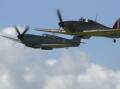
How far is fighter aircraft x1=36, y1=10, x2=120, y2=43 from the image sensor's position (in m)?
61.3

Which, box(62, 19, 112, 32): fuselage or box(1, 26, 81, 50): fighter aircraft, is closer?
box(62, 19, 112, 32): fuselage

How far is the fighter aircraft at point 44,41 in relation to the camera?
73.9 meters

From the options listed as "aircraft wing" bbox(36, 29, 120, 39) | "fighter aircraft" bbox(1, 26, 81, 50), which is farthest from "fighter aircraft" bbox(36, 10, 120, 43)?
"fighter aircraft" bbox(1, 26, 81, 50)

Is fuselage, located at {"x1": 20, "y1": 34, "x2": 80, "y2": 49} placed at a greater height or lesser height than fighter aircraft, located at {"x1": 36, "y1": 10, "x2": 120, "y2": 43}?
lesser

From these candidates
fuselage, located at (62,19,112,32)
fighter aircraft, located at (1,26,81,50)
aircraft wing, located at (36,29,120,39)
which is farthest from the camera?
fighter aircraft, located at (1,26,81,50)

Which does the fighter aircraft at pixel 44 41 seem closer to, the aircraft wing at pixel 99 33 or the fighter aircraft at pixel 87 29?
the fighter aircraft at pixel 87 29

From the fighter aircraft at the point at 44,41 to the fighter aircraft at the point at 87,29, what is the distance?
9.51 metres

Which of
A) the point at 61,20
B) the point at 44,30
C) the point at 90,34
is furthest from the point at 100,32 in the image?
the point at 44,30

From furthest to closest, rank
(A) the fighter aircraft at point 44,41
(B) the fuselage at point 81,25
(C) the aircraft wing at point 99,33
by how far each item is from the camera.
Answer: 1. (A) the fighter aircraft at point 44,41
2. (B) the fuselage at point 81,25
3. (C) the aircraft wing at point 99,33

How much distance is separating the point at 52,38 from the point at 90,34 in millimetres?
17713

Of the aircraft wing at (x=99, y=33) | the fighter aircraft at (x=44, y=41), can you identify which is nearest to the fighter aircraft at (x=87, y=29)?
the aircraft wing at (x=99, y=33)

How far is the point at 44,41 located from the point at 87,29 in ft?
51.5

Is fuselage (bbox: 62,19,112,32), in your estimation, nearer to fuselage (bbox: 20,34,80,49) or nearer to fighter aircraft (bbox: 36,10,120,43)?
fighter aircraft (bbox: 36,10,120,43)

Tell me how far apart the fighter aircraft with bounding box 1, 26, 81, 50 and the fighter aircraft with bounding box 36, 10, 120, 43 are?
951cm
